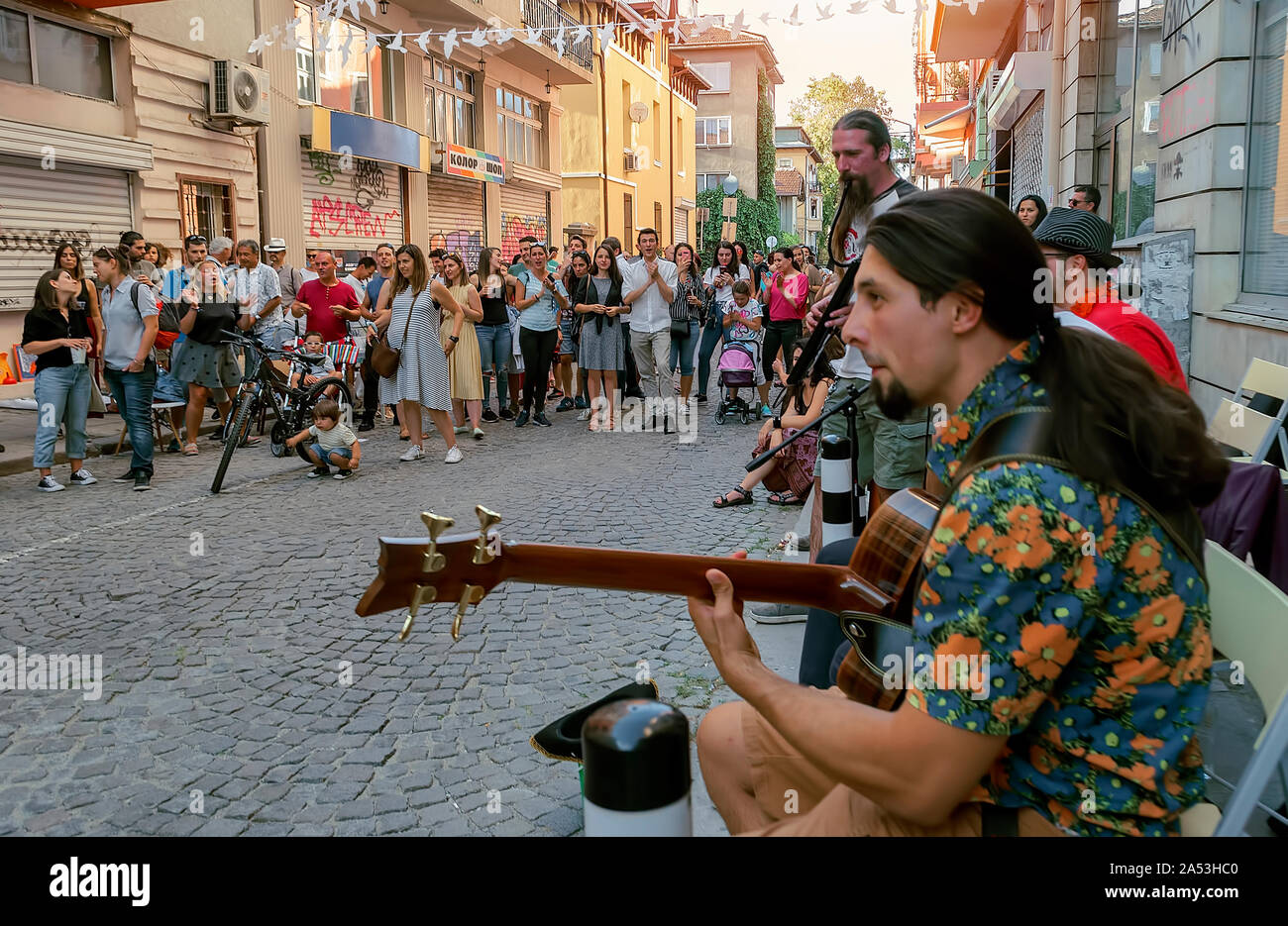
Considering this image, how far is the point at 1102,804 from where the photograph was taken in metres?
1.60

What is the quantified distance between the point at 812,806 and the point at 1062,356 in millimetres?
950

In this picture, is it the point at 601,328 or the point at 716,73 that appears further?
the point at 716,73

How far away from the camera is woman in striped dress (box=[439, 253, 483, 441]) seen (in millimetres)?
11047

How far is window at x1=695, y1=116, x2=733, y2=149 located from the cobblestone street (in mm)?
55988

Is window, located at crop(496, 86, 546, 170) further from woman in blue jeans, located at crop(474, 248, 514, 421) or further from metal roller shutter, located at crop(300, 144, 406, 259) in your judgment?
woman in blue jeans, located at crop(474, 248, 514, 421)

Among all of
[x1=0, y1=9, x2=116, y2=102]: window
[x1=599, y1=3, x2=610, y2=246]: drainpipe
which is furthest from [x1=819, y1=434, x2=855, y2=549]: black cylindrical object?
[x1=599, y1=3, x2=610, y2=246]: drainpipe

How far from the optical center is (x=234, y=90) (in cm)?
1582

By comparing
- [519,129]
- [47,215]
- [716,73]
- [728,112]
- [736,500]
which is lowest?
[736,500]

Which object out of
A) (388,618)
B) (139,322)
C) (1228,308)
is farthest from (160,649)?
(1228,308)

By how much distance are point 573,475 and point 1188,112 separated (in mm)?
5633

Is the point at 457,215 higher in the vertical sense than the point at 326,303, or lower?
higher

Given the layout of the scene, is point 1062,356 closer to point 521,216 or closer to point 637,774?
point 637,774

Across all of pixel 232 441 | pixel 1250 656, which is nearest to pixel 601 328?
pixel 232 441
